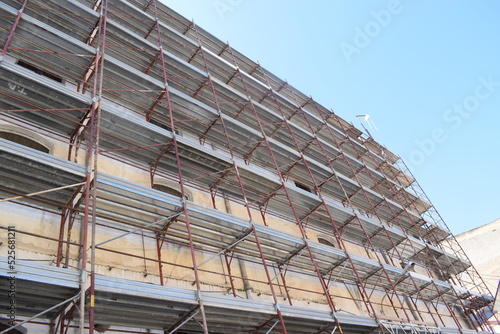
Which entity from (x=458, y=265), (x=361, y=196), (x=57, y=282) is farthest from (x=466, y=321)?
(x=57, y=282)

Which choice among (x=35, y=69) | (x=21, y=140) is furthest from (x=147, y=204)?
(x=35, y=69)

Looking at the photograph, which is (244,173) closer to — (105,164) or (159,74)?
(105,164)

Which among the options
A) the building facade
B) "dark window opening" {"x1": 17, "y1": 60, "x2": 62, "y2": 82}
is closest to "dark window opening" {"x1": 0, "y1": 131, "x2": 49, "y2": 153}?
the building facade

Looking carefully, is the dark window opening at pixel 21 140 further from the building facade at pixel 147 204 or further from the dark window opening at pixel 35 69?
the dark window opening at pixel 35 69

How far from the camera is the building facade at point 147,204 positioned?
683 cm

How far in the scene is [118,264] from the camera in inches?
331

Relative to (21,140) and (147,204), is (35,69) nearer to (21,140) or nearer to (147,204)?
(21,140)

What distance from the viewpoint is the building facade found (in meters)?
6.83

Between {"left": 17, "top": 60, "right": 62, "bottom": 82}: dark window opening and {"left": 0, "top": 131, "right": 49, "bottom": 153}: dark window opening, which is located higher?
Result: {"left": 17, "top": 60, "right": 62, "bottom": 82}: dark window opening

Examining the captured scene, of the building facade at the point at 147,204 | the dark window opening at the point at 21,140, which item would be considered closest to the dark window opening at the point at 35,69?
the building facade at the point at 147,204

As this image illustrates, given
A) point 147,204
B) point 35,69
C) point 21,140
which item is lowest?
point 147,204

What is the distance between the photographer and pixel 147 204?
834cm

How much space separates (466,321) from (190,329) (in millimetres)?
18218

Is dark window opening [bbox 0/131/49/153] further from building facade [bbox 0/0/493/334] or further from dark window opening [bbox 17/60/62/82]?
dark window opening [bbox 17/60/62/82]
